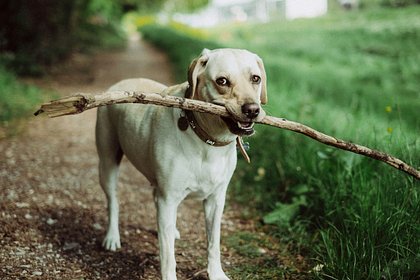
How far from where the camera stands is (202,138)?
2873 millimetres

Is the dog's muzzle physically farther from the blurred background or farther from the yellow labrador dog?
the blurred background

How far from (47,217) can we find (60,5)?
1143 cm

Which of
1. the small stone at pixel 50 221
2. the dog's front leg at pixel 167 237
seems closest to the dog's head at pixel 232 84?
the dog's front leg at pixel 167 237

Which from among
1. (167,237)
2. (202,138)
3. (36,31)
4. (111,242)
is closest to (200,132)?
(202,138)

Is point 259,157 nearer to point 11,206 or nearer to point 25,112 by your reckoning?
point 11,206

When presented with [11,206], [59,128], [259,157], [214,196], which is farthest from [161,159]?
[59,128]

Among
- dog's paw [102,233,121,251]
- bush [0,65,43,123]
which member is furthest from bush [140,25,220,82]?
dog's paw [102,233,121,251]

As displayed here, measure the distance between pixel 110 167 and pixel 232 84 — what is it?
154 centimetres

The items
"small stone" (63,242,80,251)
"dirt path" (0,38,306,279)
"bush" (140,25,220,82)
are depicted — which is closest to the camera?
"dirt path" (0,38,306,279)

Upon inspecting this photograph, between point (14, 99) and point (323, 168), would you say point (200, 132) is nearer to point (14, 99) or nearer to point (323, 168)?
point (323, 168)

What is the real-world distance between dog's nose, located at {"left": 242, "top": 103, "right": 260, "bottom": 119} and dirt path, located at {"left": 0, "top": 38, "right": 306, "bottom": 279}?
142 centimetres

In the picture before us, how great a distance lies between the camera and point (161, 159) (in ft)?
9.56

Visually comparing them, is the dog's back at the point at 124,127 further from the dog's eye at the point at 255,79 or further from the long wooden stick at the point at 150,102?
the dog's eye at the point at 255,79

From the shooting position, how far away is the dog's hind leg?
376 centimetres
